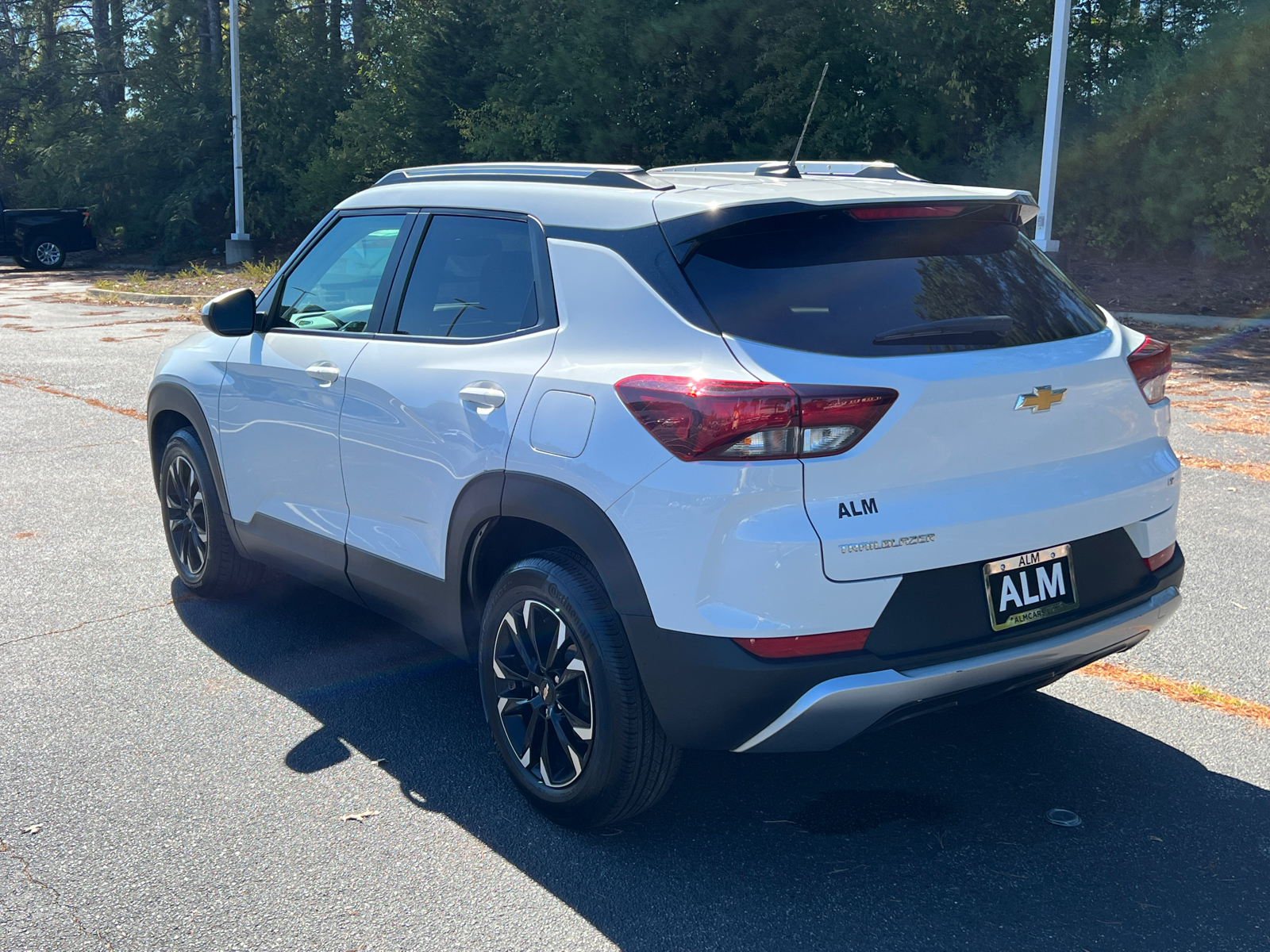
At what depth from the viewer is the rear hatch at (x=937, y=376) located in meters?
3.01

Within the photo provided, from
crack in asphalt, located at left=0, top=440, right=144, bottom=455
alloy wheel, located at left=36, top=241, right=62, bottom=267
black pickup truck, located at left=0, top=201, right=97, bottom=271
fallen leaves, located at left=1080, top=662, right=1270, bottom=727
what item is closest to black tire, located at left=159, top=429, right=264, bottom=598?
fallen leaves, located at left=1080, top=662, right=1270, bottom=727

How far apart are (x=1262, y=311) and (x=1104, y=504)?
51.3ft

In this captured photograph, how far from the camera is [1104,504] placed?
11.2ft

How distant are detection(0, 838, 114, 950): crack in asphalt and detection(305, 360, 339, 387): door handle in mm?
1735

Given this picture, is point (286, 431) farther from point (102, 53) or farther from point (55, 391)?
point (102, 53)

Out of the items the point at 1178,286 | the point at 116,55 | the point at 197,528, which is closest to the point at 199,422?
the point at 197,528

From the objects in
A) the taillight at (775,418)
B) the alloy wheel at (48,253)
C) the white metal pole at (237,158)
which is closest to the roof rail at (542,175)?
the taillight at (775,418)

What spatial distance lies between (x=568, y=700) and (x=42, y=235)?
3249cm

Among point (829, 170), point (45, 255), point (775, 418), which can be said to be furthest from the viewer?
point (45, 255)

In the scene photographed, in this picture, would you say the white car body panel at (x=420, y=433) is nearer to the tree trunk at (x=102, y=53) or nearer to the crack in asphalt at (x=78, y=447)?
the crack in asphalt at (x=78, y=447)

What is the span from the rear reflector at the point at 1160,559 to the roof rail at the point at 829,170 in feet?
4.50

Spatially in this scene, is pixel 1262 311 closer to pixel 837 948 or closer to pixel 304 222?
pixel 837 948

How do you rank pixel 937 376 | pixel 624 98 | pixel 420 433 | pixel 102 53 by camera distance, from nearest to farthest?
pixel 937 376 → pixel 420 433 → pixel 624 98 → pixel 102 53

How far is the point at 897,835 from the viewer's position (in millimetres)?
3465
